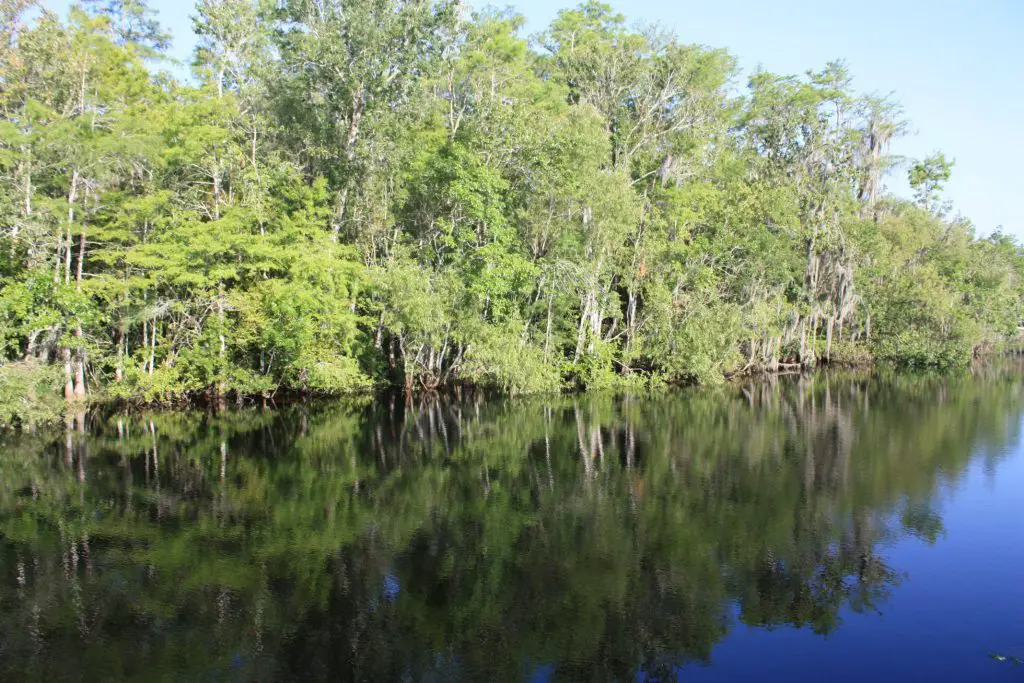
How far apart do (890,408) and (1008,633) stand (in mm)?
21423

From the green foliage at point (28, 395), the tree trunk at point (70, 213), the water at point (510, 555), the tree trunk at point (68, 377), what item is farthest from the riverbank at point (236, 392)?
the tree trunk at point (70, 213)

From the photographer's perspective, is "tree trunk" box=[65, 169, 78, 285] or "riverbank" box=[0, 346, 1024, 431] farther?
"tree trunk" box=[65, 169, 78, 285]

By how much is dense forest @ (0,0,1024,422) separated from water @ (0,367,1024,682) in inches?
231

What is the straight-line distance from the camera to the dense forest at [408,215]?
26.9 metres

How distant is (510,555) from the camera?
13.9m

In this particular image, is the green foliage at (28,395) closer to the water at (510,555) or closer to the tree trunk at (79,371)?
the water at (510,555)

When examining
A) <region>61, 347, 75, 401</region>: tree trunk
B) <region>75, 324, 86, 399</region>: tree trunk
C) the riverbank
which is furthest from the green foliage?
<region>75, 324, 86, 399</region>: tree trunk

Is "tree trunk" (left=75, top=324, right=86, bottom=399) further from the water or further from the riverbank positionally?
the water

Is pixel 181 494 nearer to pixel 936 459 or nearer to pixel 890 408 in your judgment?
pixel 936 459

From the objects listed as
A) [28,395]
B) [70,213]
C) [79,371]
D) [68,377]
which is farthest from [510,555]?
[70,213]

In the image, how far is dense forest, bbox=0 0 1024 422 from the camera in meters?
26.9

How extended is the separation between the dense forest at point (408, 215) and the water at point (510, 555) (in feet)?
19.2

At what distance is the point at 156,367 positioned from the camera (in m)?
29.6

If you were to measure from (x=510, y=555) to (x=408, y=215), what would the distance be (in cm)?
2462
